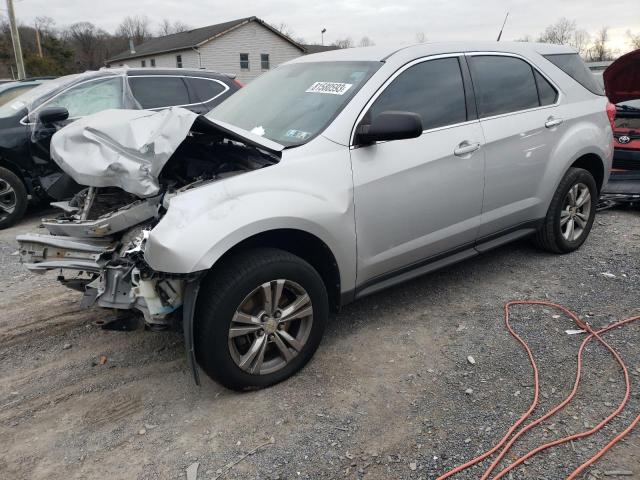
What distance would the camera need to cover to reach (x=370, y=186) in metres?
3.09

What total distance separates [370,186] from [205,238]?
3.65 feet

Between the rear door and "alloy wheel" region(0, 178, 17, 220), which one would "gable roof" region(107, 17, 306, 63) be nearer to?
"alloy wheel" region(0, 178, 17, 220)

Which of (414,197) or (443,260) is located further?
(443,260)

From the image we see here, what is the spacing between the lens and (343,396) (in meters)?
2.86

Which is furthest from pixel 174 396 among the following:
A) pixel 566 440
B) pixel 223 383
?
pixel 566 440

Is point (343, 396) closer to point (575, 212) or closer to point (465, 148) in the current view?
point (465, 148)

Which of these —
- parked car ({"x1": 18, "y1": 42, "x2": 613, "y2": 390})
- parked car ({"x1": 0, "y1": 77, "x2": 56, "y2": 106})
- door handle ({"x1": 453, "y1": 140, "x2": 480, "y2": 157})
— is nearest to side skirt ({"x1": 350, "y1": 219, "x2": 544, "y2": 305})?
parked car ({"x1": 18, "y1": 42, "x2": 613, "y2": 390})

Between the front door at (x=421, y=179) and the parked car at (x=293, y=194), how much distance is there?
1 centimetres

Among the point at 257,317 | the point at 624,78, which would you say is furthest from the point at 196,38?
the point at 257,317

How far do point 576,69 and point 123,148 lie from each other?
3951mm

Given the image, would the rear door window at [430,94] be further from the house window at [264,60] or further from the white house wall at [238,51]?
the house window at [264,60]

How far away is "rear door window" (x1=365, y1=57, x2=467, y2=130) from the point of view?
10.8 feet

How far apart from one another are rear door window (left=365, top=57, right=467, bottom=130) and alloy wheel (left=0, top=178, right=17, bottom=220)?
5066 mm

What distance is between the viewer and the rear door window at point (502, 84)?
377 centimetres
